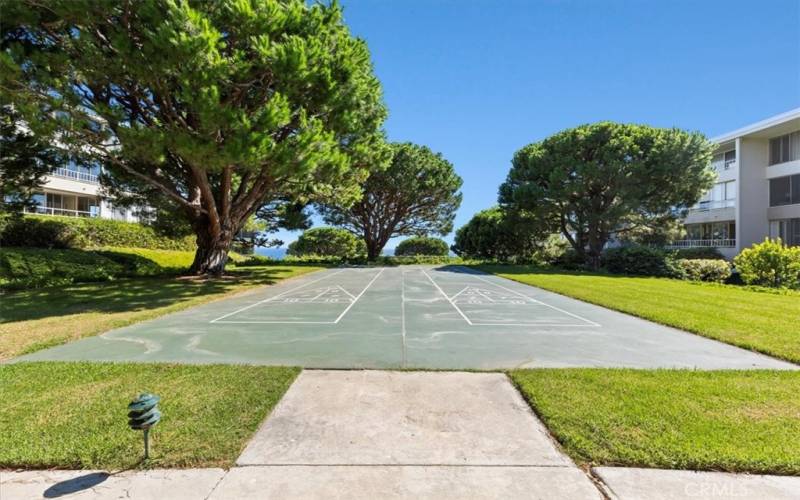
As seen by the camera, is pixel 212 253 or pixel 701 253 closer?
pixel 212 253

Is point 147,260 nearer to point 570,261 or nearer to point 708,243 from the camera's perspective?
point 570,261

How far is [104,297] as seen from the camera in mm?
11773

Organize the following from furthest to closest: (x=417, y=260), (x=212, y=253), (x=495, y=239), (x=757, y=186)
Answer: (x=417, y=260), (x=495, y=239), (x=757, y=186), (x=212, y=253)

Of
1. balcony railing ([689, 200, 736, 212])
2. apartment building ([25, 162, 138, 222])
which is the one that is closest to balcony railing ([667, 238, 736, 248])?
balcony railing ([689, 200, 736, 212])

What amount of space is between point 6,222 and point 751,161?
44.5 metres

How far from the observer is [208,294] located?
13.0 metres

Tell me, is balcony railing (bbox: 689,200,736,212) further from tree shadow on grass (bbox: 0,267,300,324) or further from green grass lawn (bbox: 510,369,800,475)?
tree shadow on grass (bbox: 0,267,300,324)

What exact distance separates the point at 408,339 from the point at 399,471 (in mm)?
4123

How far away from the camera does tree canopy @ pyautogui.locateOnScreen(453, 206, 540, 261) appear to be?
38.2 meters

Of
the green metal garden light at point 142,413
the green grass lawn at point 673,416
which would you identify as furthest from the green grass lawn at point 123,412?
the green grass lawn at point 673,416

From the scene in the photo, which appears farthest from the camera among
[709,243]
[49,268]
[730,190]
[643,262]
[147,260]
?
[709,243]

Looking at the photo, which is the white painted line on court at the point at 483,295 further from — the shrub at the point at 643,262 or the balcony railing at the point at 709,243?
the balcony railing at the point at 709,243

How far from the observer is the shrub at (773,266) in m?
17.4

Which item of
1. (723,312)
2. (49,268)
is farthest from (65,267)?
(723,312)
